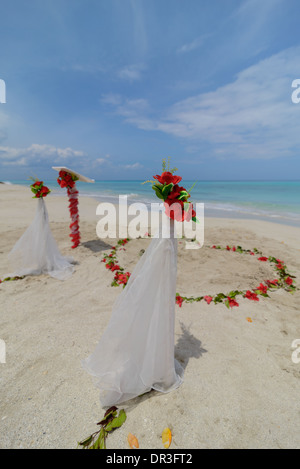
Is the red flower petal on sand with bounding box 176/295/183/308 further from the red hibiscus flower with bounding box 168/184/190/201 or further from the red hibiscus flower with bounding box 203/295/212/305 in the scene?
the red hibiscus flower with bounding box 168/184/190/201

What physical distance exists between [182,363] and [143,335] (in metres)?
1.08

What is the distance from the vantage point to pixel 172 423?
226 cm

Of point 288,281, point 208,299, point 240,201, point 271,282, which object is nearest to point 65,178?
point 208,299

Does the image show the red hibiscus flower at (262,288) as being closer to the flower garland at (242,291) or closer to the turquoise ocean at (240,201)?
the flower garland at (242,291)

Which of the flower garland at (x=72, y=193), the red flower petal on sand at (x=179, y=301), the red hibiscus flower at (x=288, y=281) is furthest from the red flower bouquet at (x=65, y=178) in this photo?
the red hibiscus flower at (x=288, y=281)

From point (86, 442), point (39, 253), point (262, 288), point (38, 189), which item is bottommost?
point (86, 442)

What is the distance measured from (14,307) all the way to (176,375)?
3431 mm

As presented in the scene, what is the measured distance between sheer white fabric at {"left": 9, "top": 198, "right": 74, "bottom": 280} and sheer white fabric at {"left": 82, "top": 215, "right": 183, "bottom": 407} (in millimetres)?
3561

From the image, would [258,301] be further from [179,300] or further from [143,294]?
[143,294]

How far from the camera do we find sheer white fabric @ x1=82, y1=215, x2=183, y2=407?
2.31 m

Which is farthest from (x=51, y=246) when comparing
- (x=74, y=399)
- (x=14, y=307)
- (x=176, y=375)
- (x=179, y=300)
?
(x=176, y=375)

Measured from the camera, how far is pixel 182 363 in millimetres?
3055

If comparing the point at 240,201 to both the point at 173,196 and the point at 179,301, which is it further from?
the point at 173,196

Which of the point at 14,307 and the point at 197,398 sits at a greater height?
the point at 14,307
